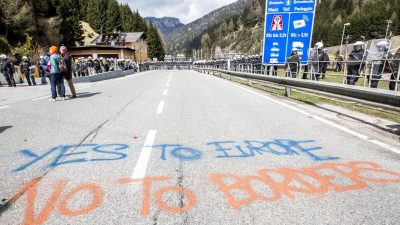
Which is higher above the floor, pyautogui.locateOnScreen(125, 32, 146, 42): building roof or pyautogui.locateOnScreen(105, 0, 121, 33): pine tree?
pyautogui.locateOnScreen(105, 0, 121, 33): pine tree

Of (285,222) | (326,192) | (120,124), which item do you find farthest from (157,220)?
(120,124)

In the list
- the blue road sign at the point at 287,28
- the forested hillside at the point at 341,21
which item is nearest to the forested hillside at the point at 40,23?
the blue road sign at the point at 287,28

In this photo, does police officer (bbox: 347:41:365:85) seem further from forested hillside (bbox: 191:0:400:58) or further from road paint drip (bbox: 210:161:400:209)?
forested hillside (bbox: 191:0:400:58)

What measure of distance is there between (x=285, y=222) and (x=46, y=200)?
228 cm

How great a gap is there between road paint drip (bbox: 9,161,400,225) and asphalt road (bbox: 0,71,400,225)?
0.04 ft

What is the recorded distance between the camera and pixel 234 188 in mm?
3086

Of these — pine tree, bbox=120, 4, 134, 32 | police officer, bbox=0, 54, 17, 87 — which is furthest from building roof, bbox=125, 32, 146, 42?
police officer, bbox=0, 54, 17, 87

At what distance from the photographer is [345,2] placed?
142 meters

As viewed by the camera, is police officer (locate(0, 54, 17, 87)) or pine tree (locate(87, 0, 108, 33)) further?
pine tree (locate(87, 0, 108, 33))

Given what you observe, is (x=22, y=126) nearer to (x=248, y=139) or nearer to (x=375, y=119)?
(x=248, y=139)

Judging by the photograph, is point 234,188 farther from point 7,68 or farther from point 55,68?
point 7,68

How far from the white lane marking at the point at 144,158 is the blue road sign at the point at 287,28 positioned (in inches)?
497

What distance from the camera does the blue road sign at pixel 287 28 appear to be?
608 inches

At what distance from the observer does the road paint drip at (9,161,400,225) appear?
105 inches
